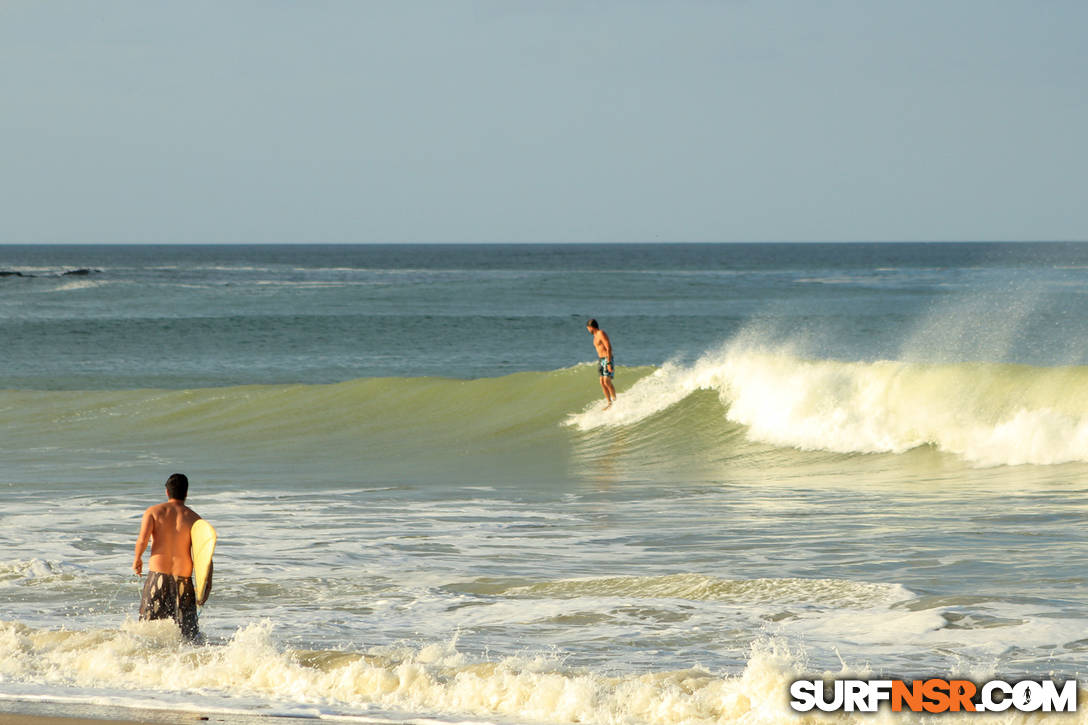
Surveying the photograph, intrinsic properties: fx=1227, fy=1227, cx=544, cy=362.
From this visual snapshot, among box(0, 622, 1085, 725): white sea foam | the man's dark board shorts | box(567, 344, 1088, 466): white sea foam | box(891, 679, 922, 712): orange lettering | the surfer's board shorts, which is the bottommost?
box(0, 622, 1085, 725): white sea foam

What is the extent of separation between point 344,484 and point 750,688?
8461 millimetres

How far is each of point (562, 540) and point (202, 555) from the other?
150 inches

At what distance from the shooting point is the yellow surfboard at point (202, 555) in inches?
245

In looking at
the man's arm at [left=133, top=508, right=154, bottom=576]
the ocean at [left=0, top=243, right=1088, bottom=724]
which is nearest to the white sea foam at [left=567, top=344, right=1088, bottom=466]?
the ocean at [left=0, top=243, right=1088, bottom=724]

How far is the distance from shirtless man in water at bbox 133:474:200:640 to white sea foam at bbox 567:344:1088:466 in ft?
31.0

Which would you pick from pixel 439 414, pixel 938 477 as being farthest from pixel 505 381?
pixel 938 477

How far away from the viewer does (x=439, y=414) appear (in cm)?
1941

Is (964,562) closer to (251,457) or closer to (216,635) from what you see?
(216,635)

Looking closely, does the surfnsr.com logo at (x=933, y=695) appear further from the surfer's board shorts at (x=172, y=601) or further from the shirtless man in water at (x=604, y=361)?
the shirtless man in water at (x=604, y=361)

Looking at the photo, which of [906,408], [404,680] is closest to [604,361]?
[906,408]

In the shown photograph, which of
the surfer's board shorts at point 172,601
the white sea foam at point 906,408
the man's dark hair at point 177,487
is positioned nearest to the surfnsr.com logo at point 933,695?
the surfer's board shorts at point 172,601

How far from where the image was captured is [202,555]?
6.36m

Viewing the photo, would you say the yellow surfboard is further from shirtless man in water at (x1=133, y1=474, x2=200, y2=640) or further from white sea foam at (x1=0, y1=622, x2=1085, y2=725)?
white sea foam at (x1=0, y1=622, x2=1085, y2=725)

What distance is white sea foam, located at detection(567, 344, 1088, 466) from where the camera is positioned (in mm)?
13500
